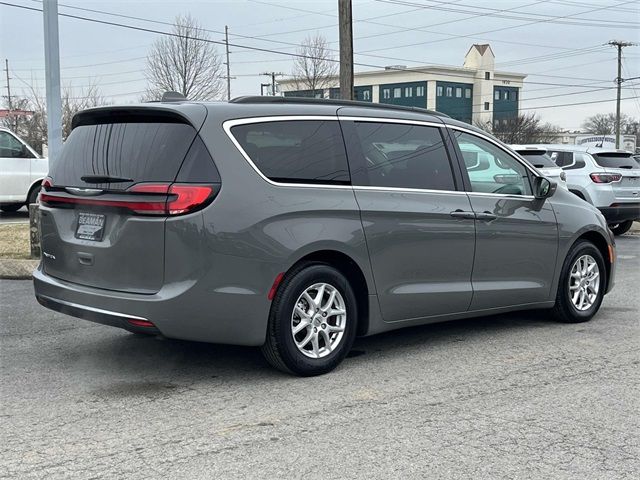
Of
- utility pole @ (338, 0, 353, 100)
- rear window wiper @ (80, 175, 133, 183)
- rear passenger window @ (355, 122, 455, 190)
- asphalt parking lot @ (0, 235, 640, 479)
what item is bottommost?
asphalt parking lot @ (0, 235, 640, 479)

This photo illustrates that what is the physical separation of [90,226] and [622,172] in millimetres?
11724

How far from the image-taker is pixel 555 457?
12.0 ft

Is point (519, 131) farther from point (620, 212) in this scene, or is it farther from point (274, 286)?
point (274, 286)

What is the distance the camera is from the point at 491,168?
6203 millimetres

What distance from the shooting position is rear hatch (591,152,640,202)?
547 inches

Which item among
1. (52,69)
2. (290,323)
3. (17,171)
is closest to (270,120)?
(290,323)

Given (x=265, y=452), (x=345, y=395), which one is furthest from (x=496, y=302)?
(x=265, y=452)

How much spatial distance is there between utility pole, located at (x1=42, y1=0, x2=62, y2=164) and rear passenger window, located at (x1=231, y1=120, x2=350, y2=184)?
5.57 m

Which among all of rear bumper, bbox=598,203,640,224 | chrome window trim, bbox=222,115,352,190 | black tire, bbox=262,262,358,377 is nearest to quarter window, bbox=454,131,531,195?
chrome window trim, bbox=222,115,352,190

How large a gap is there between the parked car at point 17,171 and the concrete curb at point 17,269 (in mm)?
6443

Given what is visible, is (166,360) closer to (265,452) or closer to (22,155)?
(265,452)

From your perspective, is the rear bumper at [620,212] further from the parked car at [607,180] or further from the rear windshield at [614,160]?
the rear windshield at [614,160]

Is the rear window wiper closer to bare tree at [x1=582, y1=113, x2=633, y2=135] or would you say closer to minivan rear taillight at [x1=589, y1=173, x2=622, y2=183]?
minivan rear taillight at [x1=589, y1=173, x2=622, y2=183]

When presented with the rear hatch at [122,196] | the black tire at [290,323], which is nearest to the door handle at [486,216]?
the black tire at [290,323]
